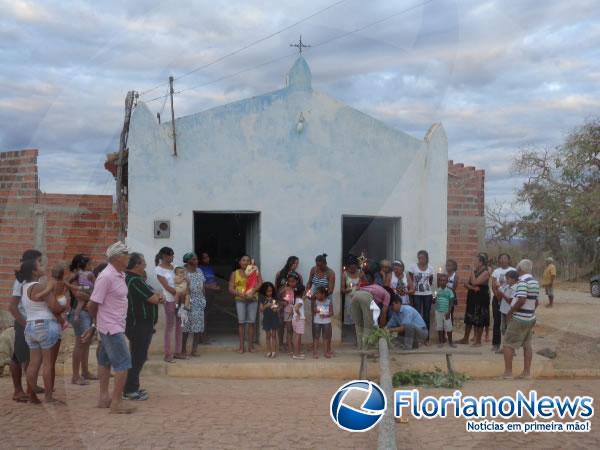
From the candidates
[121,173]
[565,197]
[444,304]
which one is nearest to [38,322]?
[121,173]

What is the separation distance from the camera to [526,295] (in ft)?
25.5

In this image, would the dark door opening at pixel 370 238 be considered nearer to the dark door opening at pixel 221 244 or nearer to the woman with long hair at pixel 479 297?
the woman with long hair at pixel 479 297

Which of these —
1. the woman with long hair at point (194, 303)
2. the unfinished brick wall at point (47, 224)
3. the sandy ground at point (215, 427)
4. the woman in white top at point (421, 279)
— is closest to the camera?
the sandy ground at point (215, 427)

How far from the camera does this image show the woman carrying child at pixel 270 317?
28.6 ft

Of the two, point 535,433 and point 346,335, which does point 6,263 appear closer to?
point 346,335

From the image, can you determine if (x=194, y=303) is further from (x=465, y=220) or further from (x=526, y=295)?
(x=465, y=220)

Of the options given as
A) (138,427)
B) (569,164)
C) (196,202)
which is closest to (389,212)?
(196,202)

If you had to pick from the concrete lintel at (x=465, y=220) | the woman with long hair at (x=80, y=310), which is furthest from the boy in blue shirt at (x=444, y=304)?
the woman with long hair at (x=80, y=310)

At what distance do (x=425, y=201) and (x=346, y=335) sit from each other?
2376mm

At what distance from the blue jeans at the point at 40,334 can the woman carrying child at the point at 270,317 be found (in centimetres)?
321

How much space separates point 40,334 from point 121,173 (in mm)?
3891

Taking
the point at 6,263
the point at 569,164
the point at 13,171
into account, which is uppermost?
the point at 569,164

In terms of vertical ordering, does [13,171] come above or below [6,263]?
above

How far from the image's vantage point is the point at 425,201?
976 centimetres
